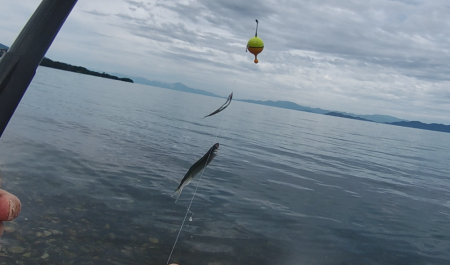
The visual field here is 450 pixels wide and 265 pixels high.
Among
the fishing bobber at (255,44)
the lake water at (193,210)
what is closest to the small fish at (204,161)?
the fishing bobber at (255,44)

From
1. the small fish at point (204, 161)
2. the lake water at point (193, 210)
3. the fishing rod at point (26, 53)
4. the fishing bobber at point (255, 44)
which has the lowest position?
the lake water at point (193, 210)

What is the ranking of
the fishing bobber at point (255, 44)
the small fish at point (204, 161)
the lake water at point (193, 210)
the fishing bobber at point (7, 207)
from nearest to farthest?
the fishing bobber at point (7, 207) → the small fish at point (204, 161) → the fishing bobber at point (255, 44) → the lake water at point (193, 210)

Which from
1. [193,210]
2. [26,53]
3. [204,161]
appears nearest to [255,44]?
[204,161]

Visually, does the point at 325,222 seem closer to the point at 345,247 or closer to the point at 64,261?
the point at 345,247

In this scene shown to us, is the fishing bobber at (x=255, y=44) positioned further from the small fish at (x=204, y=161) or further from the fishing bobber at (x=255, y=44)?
the small fish at (x=204, y=161)

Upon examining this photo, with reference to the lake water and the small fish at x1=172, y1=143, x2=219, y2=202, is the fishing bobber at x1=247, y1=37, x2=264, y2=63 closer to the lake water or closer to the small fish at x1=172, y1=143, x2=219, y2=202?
the small fish at x1=172, y1=143, x2=219, y2=202

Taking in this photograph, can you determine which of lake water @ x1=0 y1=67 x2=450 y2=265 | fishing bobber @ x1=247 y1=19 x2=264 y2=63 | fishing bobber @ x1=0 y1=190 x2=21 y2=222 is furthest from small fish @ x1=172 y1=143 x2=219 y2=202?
lake water @ x1=0 y1=67 x2=450 y2=265

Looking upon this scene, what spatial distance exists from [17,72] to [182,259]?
833 centimetres

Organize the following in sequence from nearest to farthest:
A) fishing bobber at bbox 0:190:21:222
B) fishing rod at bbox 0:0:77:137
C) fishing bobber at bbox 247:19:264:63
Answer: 1. fishing bobber at bbox 0:190:21:222
2. fishing rod at bbox 0:0:77:137
3. fishing bobber at bbox 247:19:264:63

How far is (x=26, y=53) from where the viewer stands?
1.84 m

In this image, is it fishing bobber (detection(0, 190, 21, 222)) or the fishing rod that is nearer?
fishing bobber (detection(0, 190, 21, 222))

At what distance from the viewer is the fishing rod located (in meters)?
1.77

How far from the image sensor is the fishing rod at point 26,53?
→ 1771mm

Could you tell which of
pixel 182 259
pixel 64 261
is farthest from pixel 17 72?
pixel 182 259
